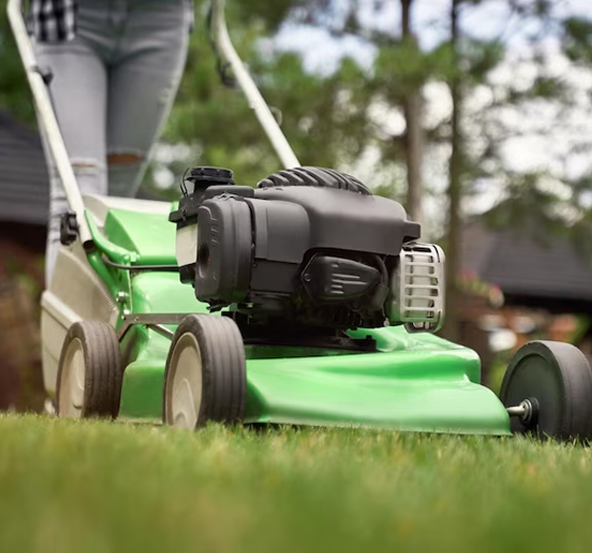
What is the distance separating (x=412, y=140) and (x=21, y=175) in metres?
3.61

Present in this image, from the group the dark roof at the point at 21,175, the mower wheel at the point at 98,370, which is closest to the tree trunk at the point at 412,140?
the dark roof at the point at 21,175

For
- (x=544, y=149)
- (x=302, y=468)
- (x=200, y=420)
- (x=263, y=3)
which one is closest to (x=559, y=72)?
(x=544, y=149)

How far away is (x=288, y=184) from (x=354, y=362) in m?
0.50

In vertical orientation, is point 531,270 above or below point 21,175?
below

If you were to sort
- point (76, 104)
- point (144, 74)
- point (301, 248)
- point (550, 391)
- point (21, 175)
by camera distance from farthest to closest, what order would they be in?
point (21, 175) → point (144, 74) → point (76, 104) → point (550, 391) → point (301, 248)

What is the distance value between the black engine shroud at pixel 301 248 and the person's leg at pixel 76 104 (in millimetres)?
1264

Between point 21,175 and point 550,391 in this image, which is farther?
point 21,175

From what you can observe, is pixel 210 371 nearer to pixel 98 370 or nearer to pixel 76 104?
pixel 98 370

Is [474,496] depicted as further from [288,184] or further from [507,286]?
[507,286]

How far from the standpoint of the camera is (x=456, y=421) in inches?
103

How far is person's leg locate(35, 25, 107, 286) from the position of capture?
3.99 m

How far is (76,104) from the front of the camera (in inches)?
158

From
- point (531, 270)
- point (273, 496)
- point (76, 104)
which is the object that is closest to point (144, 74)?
point (76, 104)

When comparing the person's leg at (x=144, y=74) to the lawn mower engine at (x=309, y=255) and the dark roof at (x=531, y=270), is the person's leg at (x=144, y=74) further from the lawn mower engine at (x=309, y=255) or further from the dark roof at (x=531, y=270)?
the dark roof at (x=531, y=270)
